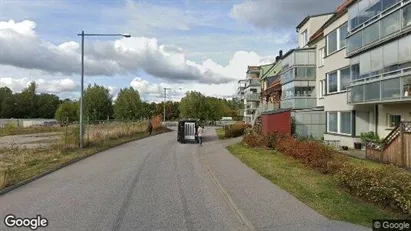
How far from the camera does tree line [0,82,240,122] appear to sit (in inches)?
2950

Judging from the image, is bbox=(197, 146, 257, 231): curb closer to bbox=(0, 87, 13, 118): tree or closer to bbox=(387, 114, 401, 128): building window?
bbox=(387, 114, 401, 128): building window

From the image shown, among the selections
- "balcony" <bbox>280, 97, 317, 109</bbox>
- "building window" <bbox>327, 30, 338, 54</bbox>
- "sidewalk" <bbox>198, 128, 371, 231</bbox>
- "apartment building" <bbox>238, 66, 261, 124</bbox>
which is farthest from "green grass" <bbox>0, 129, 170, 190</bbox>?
"apartment building" <bbox>238, 66, 261, 124</bbox>

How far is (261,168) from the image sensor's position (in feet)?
51.0

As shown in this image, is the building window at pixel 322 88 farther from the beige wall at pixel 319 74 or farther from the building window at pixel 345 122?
the building window at pixel 345 122

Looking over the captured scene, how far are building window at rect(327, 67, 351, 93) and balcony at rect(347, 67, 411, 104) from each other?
2789mm

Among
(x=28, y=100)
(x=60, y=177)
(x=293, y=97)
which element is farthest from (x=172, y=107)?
(x=60, y=177)

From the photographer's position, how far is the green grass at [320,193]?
26.0 ft

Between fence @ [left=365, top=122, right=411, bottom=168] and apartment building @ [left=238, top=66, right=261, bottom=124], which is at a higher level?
apartment building @ [left=238, top=66, right=261, bottom=124]

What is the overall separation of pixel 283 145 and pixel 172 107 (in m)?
112

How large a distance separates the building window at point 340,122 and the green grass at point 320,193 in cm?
903

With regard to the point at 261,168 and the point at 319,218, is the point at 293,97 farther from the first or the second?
the point at 319,218

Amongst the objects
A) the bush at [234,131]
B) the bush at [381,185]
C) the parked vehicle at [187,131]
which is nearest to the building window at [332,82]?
the parked vehicle at [187,131]

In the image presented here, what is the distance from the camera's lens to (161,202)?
9.35 metres

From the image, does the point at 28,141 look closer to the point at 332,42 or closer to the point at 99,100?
the point at 332,42
